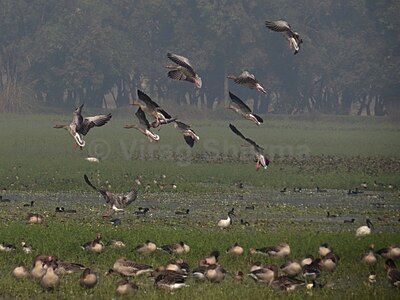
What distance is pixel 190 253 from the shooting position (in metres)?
21.1

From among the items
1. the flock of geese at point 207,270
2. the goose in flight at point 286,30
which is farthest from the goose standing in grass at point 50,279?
the goose in flight at point 286,30

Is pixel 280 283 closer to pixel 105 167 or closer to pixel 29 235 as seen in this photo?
pixel 29 235

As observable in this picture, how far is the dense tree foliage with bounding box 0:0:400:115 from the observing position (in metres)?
103

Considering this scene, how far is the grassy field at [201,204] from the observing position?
1852 centimetres

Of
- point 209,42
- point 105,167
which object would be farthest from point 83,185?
point 209,42

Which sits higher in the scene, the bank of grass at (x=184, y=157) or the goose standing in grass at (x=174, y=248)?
the bank of grass at (x=184, y=157)

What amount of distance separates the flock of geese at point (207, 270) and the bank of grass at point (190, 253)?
129 mm

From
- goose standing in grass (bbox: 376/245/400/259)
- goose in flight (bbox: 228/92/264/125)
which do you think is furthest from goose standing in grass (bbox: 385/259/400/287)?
goose in flight (bbox: 228/92/264/125)

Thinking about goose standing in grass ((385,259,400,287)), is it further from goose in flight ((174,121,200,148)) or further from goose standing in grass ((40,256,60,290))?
goose standing in grass ((40,256,60,290))

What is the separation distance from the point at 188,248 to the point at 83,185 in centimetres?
1492

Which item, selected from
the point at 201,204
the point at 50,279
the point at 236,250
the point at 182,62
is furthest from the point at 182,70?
the point at 201,204

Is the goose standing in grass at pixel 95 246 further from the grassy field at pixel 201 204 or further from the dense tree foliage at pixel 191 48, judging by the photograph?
the dense tree foliage at pixel 191 48

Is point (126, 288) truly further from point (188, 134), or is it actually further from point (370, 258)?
point (370, 258)

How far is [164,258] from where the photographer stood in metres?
20.6
